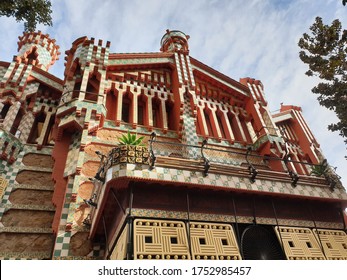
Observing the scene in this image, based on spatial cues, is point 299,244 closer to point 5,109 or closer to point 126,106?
point 126,106

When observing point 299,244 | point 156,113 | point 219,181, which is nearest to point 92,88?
point 156,113

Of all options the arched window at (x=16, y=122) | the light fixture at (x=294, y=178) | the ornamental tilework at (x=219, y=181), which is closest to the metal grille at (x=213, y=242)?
the ornamental tilework at (x=219, y=181)

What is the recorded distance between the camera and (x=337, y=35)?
10.2 meters

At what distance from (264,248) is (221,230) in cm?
136

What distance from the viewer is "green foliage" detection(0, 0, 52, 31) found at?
7.60m

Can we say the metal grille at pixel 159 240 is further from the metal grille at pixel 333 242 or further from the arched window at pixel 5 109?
the arched window at pixel 5 109

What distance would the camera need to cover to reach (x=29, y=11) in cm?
810

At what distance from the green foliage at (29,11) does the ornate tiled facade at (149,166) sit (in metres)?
4.00

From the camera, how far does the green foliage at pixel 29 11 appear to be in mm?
7600

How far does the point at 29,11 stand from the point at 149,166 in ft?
18.2

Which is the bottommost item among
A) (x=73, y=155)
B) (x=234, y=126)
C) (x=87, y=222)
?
(x=87, y=222)

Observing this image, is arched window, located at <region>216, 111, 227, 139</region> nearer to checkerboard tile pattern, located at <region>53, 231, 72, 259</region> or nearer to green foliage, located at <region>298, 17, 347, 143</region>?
green foliage, located at <region>298, 17, 347, 143</region>

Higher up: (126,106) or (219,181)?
(126,106)

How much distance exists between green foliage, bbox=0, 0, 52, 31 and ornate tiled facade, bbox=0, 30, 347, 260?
13.1 feet
